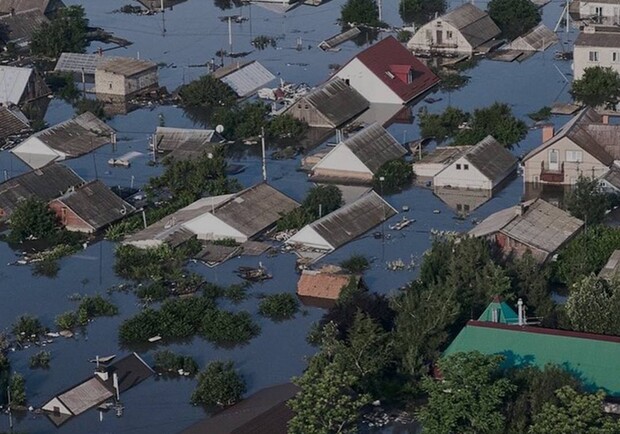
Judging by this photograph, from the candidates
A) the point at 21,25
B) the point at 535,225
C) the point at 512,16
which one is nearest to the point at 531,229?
the point at 535,225

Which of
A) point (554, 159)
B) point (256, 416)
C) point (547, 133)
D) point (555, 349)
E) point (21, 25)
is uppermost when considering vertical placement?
point (555, 349)

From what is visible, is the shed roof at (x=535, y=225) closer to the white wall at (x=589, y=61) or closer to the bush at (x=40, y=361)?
the bush at (x=40, y=361)

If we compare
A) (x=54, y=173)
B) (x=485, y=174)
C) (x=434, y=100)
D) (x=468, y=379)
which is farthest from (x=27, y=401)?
(x=434, y=100)

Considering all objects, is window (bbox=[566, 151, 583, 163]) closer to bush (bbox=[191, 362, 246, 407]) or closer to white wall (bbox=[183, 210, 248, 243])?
white wall (bbox=[183, 210, 248, 243])

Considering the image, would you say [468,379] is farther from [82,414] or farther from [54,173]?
[54,173]

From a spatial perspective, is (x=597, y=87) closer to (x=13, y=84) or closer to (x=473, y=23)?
(x=473, y=23)

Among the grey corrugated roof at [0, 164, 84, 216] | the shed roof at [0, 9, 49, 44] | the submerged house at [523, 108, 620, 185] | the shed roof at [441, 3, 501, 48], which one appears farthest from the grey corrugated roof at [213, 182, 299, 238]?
the shed roof at [0, 9, 49, 44]

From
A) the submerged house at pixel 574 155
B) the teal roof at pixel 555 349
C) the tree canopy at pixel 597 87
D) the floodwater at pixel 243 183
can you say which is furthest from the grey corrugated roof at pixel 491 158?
the teal roof at pixel 555 349
